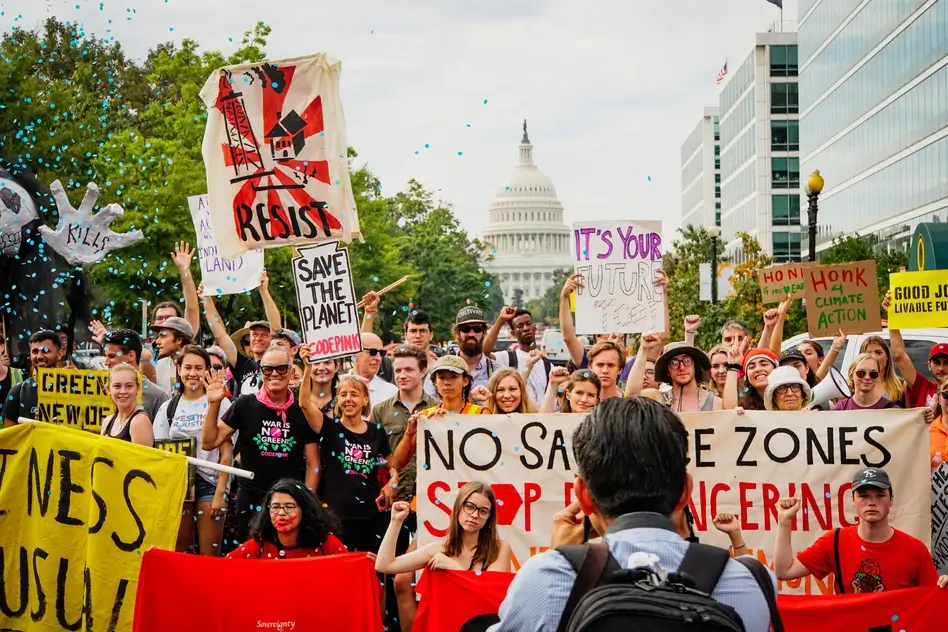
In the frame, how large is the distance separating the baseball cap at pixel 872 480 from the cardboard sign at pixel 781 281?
25.8 feet

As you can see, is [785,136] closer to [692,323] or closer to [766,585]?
[692,323]

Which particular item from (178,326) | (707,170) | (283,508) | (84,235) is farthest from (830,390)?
(707,170)

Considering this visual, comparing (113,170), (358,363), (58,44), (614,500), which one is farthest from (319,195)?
(58,44)

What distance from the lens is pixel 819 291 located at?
39.1 feet

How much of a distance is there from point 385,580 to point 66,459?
1950mm

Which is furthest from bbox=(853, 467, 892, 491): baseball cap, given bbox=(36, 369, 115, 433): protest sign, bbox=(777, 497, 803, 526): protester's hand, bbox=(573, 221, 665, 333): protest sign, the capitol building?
the capitol building

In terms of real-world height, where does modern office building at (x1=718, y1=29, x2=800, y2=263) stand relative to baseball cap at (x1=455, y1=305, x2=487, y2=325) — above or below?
above

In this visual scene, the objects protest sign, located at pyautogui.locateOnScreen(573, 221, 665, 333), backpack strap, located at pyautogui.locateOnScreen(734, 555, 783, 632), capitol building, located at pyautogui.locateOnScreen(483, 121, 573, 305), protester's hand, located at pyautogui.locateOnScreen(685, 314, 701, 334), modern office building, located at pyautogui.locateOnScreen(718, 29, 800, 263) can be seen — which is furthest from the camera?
capitol building, located at pyautogui.locateOnScreen(483, 121, 573, 305)

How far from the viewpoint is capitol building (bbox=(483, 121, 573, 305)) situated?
172250 millimetres

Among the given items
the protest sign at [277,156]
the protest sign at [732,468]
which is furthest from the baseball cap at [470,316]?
the protest sign at [732,468]

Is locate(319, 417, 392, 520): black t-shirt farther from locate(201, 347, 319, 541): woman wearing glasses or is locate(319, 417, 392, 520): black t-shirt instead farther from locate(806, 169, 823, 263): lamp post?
locate(806, 169, 823, 263): lamp post

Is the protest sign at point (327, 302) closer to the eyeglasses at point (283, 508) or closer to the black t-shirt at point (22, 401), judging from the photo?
the black t-shirt at point (22, 401)

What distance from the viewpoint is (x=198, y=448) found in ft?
28.8

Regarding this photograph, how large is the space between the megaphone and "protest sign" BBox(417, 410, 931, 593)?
2.09m
